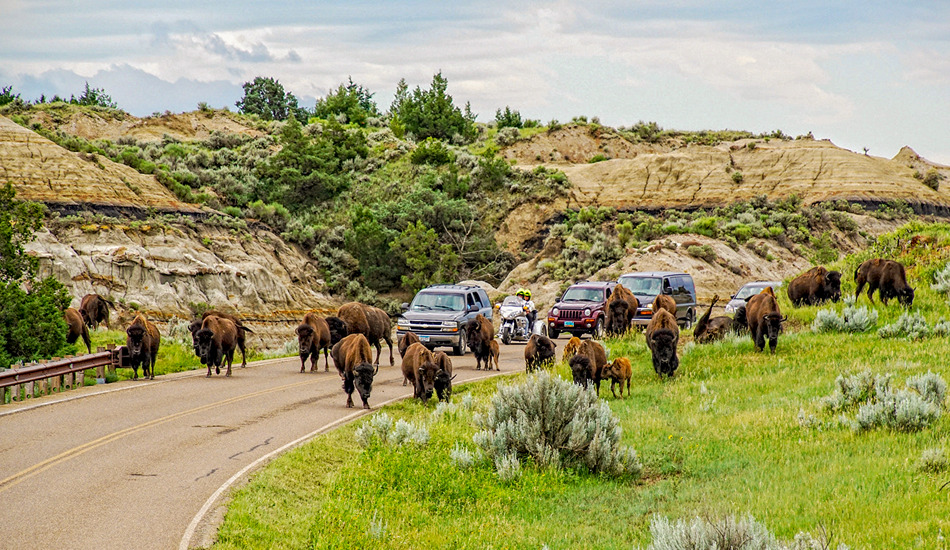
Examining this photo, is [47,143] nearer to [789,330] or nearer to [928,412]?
[789,330]

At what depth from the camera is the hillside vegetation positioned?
29.1ft

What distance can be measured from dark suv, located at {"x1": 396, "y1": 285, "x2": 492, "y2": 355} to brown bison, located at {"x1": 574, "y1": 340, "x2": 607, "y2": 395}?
10592mm

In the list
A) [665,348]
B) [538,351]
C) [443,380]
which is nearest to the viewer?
[443,380]

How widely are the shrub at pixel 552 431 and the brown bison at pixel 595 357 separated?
3298 mm

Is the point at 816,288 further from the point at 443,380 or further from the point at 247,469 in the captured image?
the point at 247,469

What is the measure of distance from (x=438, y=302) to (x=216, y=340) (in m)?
8.51

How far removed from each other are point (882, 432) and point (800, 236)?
166 feet

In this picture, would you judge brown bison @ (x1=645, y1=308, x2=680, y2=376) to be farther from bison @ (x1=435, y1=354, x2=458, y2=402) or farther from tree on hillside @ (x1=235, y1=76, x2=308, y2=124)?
tree on hillside @ (x1=235, y1=76, x2=308, y2=124)

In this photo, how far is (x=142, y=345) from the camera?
72.9 ft

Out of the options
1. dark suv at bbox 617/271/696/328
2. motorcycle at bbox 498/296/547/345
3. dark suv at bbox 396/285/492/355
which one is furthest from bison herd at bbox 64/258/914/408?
motorcycle at bbox 498/296/547/345

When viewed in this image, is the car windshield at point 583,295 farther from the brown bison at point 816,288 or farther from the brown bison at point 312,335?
→ the brown bison at point 312,335

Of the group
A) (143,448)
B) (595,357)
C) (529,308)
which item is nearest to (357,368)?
(595,357)

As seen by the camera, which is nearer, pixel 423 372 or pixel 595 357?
pixel 595 357

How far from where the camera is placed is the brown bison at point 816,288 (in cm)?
2520
